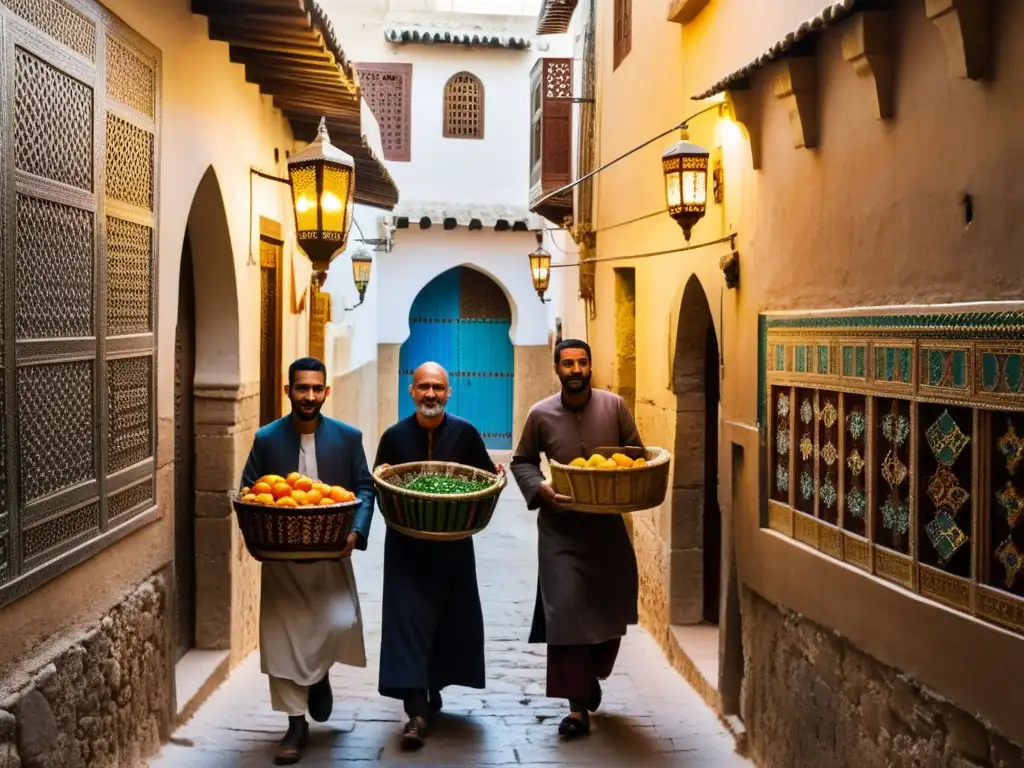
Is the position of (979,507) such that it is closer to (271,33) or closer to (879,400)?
(879,400)

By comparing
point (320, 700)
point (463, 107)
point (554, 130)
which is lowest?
point (320, 700)

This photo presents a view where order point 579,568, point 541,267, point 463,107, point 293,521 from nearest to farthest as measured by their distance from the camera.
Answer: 1. point 293,521
2. point 579,568
3. point 541,267
4. point 463,107

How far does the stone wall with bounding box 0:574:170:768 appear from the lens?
3973 millimetres

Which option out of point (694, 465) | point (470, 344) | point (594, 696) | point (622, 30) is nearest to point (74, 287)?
point (594, 696)

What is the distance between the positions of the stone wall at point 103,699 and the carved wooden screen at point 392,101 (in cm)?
1623

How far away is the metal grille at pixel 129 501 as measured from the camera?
16.4 ft

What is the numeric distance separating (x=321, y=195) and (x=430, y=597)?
2359 millimetres

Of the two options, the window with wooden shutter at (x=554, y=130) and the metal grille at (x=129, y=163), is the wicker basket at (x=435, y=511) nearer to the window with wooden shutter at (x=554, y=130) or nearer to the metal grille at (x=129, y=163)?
the metal grille at (x=129, y=163)

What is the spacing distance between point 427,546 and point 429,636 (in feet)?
1.46

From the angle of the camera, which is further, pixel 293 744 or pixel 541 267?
pixel 541 267

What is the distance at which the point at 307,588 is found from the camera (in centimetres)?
581

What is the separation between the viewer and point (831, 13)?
4332mm

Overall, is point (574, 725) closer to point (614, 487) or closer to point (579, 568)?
point (579, 568)

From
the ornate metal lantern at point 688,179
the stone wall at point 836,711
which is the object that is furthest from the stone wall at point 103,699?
the ornate metal lantern at point 688,179
